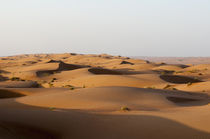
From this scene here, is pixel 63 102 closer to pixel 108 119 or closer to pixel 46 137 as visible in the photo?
pixel 108 119

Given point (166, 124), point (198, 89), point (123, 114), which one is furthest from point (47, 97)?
point (198, 89)

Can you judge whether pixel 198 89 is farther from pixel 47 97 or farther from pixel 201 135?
pixel 201 135

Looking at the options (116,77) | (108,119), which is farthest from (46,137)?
(116,77)

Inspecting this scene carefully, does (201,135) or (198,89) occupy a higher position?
(201,135)

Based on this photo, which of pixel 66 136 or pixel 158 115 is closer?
pixel 66 136

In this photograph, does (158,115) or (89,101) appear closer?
(158,115)

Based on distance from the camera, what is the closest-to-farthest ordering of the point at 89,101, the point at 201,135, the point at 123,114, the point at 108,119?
the point at 201,135, the point at 108,119, the point at 123,114, the point at 89,101

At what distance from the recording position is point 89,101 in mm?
9828

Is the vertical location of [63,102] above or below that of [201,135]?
below

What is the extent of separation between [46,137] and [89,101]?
4385 millimetres

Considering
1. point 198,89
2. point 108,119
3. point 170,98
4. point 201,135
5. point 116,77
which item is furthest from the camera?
point 116,77

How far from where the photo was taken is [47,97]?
1066 centimetres

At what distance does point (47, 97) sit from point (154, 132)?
6.11 meters

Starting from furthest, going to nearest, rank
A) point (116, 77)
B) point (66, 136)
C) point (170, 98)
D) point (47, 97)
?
1. point (116, 77)
2. point (170, 98)
3. point (47, 97)
4. point (66, 136)
